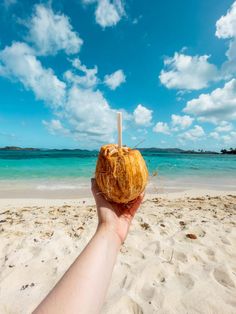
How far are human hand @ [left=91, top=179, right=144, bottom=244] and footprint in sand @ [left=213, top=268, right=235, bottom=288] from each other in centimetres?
147

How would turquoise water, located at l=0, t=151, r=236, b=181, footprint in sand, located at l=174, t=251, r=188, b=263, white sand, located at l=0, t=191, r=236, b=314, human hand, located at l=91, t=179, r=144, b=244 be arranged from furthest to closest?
turquoise water, located at l=0, t=151, r=236, b=181 → footprint in sand, located at l=174, t=251, r=188, b=263 → white sand, located at l=0, t=191, r=236, b=314 → human hand, located at l=91, t=179, r=144, b=244

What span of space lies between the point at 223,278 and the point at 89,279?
2140 millimetres

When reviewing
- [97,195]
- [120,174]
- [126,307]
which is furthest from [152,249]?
[120,174]

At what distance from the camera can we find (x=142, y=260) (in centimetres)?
294

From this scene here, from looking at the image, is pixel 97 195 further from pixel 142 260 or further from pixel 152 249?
pixel 152 249

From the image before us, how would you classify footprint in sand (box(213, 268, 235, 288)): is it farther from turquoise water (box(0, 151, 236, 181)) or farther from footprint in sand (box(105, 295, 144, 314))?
→ turquoise water (box(0, 151, 236, 181))

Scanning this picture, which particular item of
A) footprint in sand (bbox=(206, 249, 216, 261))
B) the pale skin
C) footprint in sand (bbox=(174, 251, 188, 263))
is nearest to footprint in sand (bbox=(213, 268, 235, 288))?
footprint in sand (bbox=(206, 249, 216, 261))

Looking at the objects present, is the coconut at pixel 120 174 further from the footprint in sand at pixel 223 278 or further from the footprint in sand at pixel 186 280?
the footprint in sand at pixel 223 278

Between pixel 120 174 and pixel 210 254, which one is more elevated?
pixel 120 174

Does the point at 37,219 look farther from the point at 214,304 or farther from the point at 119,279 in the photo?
the point at 214,304

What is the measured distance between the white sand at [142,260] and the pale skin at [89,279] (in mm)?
1115

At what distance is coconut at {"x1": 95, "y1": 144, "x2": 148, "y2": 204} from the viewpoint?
1.81m

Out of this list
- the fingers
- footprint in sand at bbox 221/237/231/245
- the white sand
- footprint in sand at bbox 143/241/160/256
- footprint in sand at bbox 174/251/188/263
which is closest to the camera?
the fingers

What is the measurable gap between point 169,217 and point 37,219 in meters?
2.81
